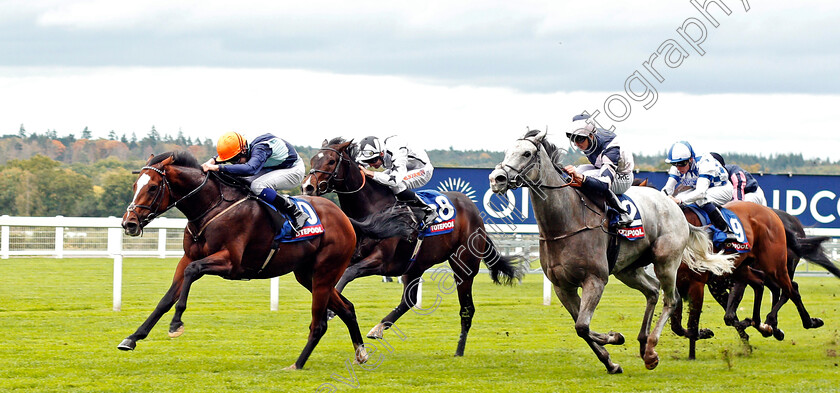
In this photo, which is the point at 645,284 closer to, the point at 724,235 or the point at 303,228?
the point at 724,235

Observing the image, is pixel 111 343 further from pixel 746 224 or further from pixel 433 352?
pixel 746 224

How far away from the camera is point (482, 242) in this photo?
9.35 metres

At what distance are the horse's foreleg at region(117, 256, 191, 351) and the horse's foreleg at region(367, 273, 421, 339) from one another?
1.96m

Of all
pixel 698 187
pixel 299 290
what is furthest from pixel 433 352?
pixel 299 290

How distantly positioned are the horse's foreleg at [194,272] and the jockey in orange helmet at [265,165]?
0.58 metres

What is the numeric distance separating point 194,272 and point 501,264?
13.0ft

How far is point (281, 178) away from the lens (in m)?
7.54

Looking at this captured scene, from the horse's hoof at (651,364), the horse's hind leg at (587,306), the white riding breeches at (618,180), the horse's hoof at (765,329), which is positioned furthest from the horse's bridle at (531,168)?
the horse's hoof at (765,329)

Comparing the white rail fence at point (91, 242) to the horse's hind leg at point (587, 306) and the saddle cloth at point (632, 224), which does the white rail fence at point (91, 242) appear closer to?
the horse's hind leg at point (587, 306)

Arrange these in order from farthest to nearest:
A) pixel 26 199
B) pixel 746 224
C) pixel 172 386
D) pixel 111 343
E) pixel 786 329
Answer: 1. pixel 26 199
2. pixel 786 329
3. pixel 746 224
4. pixel 111 343
5. pixel 172 386

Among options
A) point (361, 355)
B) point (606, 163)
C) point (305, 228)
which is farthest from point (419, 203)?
point (606, 163)

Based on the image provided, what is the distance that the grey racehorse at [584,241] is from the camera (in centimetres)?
663

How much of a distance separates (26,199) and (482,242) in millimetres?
31653

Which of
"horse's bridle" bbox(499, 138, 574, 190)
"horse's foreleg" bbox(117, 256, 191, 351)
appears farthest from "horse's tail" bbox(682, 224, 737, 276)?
"horse's foreleg" bbox(117, 256, 191, 351)
